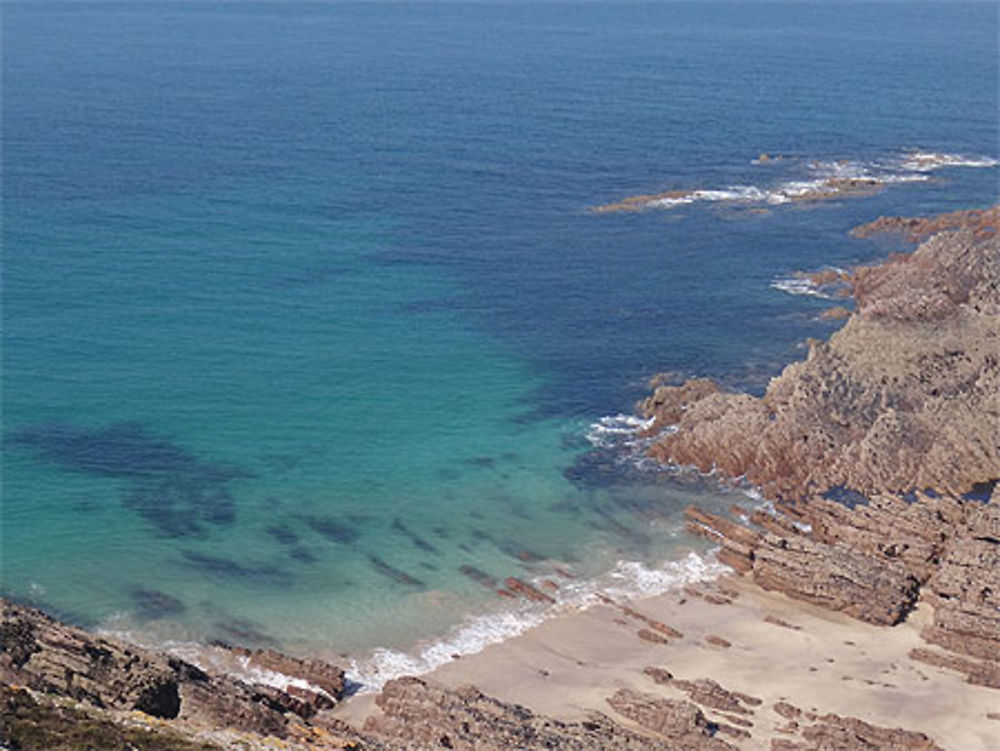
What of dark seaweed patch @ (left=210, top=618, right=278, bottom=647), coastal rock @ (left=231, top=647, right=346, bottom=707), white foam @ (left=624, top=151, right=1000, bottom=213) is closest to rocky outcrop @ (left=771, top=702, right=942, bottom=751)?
coastal rock @ (left=231, top=647, right=346, bottom=707)

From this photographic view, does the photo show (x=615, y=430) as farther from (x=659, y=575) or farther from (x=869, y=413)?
(x=659, y=575)

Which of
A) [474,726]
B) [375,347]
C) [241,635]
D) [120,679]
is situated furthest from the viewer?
[375,347]

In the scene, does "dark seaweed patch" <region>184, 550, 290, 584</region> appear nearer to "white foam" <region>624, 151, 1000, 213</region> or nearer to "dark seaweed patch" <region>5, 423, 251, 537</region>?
"dark seaweed patch" <region>5, 423, 251, 537</region>

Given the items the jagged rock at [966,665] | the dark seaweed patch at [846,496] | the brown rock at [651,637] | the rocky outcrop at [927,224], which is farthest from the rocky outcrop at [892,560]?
the rocky outcrop at [927,224]

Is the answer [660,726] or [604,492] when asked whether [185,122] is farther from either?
[660,726]

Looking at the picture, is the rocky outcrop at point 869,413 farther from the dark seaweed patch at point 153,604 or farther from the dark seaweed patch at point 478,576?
the dark seaweed patch at point 153,604

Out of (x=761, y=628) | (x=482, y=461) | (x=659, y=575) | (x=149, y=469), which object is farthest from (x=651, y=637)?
(x=149, y=469)
